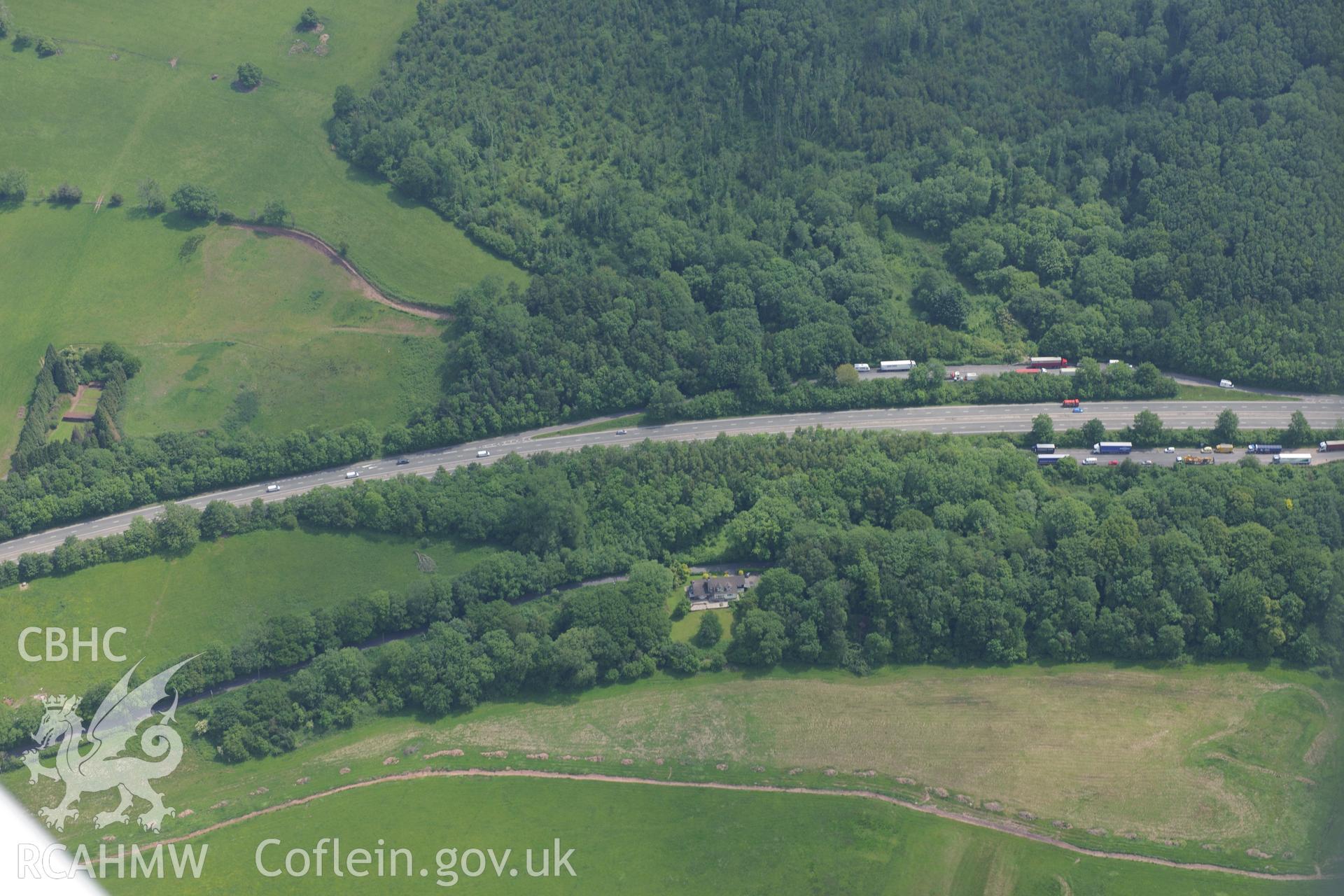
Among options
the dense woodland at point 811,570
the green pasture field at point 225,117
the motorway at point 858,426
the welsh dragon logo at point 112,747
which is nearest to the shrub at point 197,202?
the green pasture field at point 225,117

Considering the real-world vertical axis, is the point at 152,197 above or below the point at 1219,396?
above

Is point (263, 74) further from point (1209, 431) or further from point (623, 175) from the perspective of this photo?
point (1209, 431)

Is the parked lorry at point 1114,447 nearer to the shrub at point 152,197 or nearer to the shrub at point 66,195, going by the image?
the shrub at point 152,197

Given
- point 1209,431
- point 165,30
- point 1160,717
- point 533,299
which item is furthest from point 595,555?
point 165,30

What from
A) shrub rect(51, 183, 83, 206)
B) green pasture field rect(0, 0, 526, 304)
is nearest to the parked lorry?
green pasture field rect(0, 0, 526, 304)

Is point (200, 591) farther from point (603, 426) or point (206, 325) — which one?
point (603, 426)

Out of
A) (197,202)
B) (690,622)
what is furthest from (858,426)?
(197,202)
